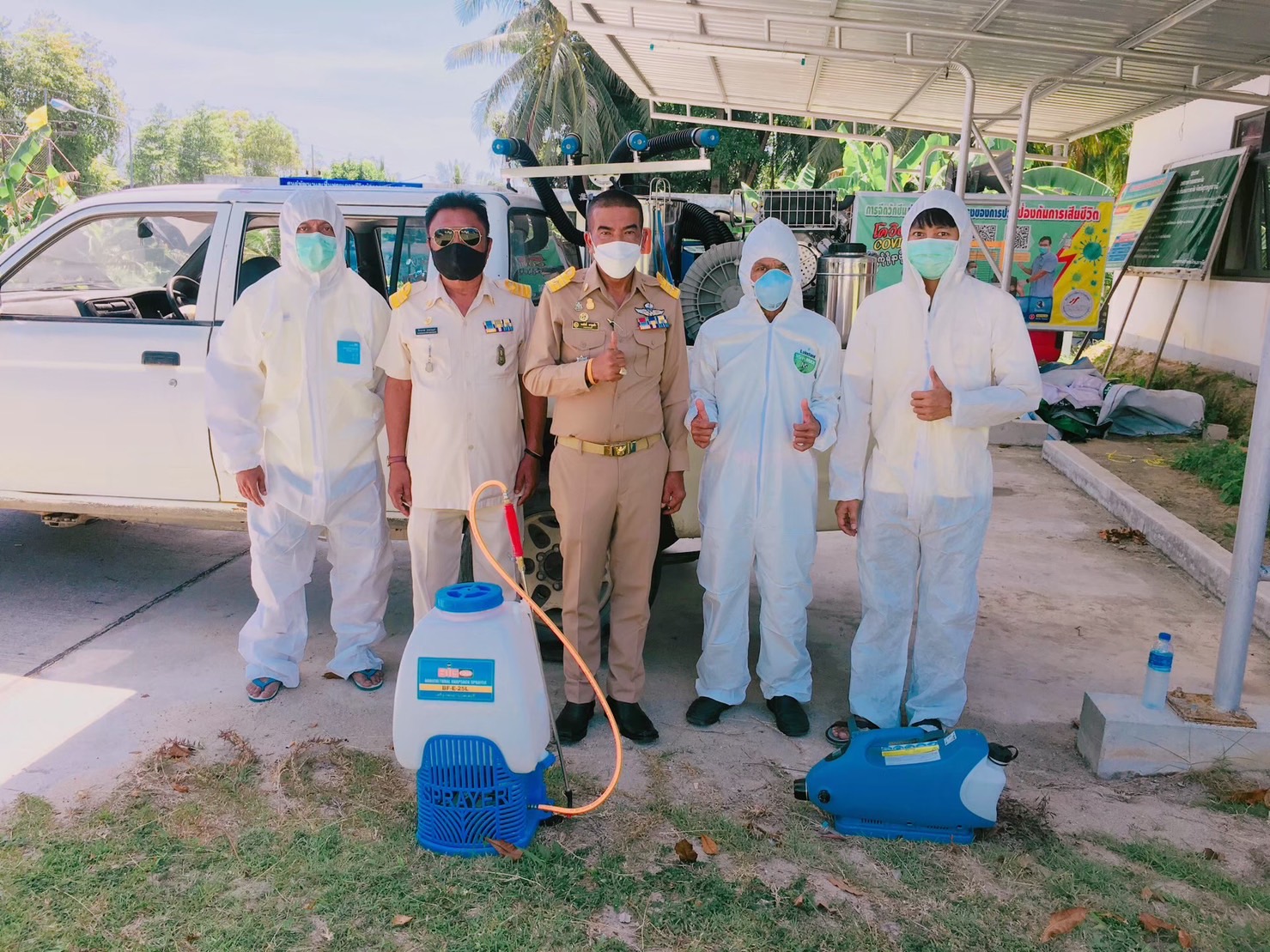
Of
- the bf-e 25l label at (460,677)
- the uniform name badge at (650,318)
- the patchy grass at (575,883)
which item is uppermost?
the uniform name badge at (650,318)

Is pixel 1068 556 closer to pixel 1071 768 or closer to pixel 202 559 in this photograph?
pixel 1071 768

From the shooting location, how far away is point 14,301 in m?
4.58

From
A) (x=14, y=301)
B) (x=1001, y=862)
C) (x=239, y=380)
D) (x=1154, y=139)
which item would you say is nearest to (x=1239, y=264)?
(x=1154, y=139)

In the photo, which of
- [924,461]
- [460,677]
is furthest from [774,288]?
[460,677]

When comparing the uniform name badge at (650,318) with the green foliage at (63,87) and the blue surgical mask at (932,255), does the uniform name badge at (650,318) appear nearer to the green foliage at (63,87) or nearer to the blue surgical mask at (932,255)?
the blue surgical mask at (932,255)

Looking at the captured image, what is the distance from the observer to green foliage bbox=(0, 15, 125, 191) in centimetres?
3597

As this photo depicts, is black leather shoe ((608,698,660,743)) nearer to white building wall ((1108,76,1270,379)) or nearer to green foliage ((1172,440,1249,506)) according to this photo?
green foliage ((1172,440,1249,506))

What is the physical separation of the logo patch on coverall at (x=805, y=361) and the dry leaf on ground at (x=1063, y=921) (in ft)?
6.24

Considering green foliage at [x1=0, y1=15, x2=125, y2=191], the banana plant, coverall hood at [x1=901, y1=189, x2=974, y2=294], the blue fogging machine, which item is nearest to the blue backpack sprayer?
the blue fogging machine

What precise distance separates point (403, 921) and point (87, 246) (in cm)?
359

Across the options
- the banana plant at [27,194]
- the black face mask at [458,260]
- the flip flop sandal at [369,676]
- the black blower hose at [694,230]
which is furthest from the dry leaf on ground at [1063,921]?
the banana plant at [27,194]

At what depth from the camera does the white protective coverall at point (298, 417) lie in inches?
146

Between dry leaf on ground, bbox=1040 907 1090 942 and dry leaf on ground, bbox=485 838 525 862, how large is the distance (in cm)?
144

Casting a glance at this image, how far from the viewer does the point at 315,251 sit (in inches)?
143
